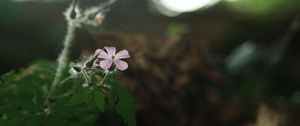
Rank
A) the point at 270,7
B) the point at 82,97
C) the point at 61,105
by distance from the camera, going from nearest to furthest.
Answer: the point at 82,97, the point at 61,105, the point at 270,7

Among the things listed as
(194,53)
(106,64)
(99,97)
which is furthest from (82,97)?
(194,53)

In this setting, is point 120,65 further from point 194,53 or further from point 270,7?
point 270,7

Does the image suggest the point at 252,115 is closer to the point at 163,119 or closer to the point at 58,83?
the point at 163,119

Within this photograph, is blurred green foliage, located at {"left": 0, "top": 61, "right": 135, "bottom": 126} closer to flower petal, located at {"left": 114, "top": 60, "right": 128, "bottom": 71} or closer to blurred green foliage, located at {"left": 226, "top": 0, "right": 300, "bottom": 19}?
flower petal, located at {"left": 114, "top": 60, "right": 128, "bottom": 71}

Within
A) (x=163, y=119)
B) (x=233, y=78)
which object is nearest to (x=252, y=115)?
(x=163, y=119)

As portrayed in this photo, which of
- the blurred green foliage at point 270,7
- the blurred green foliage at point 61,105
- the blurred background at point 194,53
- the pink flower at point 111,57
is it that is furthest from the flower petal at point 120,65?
the blurred green foliage at point 270,7

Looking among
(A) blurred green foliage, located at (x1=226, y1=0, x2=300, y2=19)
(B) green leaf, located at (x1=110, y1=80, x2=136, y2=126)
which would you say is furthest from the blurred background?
(B) green leaf, located at (x1=110, y1=80, x2=136, y2=126)
